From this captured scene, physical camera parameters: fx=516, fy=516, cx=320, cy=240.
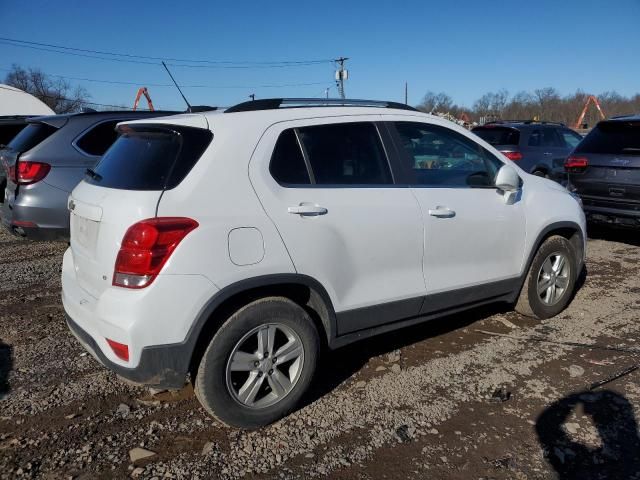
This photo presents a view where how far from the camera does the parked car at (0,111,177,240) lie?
17.7ft

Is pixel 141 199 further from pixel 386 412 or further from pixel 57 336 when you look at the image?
pixel 57 336

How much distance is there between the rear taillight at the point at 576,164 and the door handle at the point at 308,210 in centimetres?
549

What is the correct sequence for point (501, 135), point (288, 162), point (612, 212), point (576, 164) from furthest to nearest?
1. point (501, 135)
2. point (576, 164)
3. point (612, 212)
4. point (288, 162)

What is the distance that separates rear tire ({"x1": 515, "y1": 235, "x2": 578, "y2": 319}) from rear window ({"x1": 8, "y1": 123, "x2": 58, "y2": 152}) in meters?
5.17

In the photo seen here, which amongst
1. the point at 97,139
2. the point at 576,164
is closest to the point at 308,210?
the point at 97,139

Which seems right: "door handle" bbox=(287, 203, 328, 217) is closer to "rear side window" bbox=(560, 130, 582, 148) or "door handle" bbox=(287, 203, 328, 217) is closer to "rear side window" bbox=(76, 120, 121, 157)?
"rear side window" bbox=(76, 120, 121, 157)

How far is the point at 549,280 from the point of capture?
459 centimetres

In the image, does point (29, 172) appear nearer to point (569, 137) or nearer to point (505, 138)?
point (505, 138)

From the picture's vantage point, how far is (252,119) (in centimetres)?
→ 296

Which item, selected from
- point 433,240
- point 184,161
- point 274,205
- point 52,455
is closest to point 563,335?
point 433,240

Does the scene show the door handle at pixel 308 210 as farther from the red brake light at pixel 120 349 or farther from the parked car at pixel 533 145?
the parked car at pixel 533 145

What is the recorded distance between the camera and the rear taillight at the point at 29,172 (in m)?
5.43

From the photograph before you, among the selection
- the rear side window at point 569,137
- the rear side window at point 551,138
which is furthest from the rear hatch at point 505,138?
the rear side window at point 569,137

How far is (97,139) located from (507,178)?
14.8 ft
